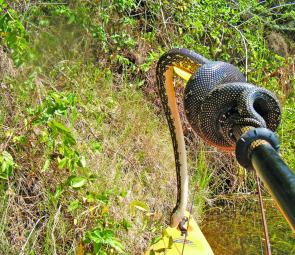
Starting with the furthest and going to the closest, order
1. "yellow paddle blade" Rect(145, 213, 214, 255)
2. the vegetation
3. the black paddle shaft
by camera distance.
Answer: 1. the vegetation
2. "yellow paddle blade" Rect(145, 213, 214, 255)
3. the black paddle shaft

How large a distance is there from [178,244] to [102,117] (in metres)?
1.94

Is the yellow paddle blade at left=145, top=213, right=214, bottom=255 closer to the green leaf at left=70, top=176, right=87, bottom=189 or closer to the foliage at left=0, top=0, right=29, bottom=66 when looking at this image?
the green leaf at left=70, top=176, right=87, bottom=189

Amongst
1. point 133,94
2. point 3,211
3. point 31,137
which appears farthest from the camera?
point 133,94

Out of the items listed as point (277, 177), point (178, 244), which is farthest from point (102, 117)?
point (277, 177)


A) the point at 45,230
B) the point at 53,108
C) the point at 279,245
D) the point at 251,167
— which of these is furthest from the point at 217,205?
the point at 251,167

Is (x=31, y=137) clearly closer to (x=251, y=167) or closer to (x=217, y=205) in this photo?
(x=217, y=205)

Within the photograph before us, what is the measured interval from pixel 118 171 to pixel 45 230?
80cm

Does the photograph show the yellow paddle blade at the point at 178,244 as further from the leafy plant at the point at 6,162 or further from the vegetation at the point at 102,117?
the leafy plant at the point at 6,162

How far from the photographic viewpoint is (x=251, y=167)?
67 cm

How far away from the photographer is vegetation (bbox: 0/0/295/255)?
10.3ft

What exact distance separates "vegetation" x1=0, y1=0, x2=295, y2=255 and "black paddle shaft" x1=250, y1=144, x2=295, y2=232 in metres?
2.22

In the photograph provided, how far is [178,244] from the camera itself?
2.83 metres

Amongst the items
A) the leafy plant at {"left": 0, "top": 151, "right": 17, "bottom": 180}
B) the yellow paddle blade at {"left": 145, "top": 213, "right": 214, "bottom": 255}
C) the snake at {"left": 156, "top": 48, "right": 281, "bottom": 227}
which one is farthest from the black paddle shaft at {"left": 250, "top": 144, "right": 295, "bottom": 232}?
the leafy plant at {"left": 0, "top": 151, "right": 17, "bottom": 180}

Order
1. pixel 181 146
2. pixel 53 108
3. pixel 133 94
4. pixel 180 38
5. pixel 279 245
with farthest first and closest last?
1. pixel 180 38
2. pixel 133 94
3. pixel 279 245
4. pixel 53 108
5. pixel 181 146
